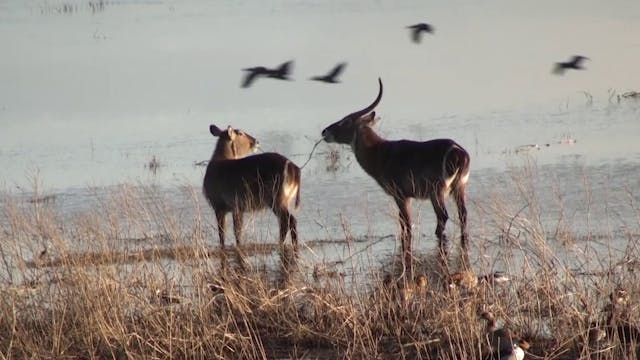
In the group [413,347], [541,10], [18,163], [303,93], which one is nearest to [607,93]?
[303,93]

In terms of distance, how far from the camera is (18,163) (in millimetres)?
17062

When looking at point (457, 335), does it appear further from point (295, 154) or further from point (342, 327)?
point (295, 154)

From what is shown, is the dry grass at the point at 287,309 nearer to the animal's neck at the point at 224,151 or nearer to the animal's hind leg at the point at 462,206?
the animal's hind leg at the point at 462,206

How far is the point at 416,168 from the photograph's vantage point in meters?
12.5

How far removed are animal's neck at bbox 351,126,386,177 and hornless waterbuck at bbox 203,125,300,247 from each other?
1272 millimetres

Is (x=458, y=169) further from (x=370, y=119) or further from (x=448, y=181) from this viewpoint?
(x=370, y=119)

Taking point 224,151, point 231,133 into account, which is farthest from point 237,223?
point 231,133

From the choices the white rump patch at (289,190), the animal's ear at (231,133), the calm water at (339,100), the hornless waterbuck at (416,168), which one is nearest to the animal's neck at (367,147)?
the hornless waterbuck at (416,168)

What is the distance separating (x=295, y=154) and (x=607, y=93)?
5212mm

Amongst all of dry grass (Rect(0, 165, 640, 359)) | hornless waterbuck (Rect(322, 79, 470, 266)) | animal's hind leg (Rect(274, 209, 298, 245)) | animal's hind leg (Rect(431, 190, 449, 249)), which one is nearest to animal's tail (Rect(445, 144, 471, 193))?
hornless waterbuck (Rect(322, 79, 470, 266))

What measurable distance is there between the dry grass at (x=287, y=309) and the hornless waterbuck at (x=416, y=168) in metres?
3.26

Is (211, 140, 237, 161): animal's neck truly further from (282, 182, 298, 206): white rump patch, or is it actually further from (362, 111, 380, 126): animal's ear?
(282, 182, 298, 206): white rump patch

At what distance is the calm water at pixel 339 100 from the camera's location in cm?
1305

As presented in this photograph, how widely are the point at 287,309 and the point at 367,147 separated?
563cm
